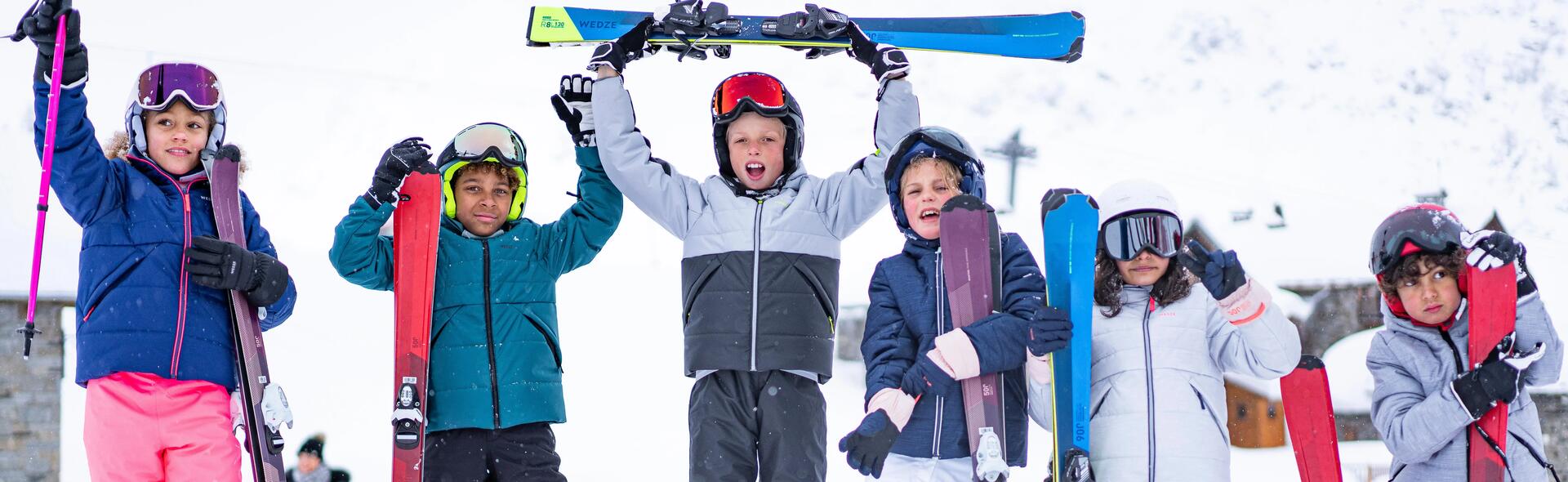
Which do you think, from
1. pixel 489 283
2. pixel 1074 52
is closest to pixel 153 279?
pixel 489 283

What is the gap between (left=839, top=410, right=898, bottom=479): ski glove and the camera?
310 cm

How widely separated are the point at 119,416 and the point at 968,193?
2309 mm

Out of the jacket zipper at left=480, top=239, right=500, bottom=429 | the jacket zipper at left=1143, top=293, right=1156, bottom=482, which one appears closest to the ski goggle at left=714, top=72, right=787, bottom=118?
the jacket zipper at left=480, top=239, right=500, bottom=429

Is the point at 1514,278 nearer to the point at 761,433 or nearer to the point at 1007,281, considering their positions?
the point at 1007,281

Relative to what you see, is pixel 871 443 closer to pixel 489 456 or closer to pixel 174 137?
pixel 489 456

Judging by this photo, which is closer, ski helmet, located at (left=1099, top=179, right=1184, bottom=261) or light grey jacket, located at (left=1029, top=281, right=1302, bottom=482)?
light grey jacket, located at (left=1029, top=281, right=1302, bottom=482)

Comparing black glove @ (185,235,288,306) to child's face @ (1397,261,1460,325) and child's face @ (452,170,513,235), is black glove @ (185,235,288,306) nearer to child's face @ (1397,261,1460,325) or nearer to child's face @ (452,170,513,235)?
child's face @ (452,170,513,235)

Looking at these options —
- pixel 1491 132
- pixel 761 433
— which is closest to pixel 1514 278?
pixel 761 433

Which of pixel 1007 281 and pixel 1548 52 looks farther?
pixel 1548 52

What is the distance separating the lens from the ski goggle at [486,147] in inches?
154

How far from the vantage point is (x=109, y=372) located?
128 inches

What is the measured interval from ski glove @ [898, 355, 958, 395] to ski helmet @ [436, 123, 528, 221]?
4.88ft

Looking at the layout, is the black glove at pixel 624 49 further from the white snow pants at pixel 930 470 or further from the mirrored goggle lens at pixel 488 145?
the white snow pants at pixel 930 470

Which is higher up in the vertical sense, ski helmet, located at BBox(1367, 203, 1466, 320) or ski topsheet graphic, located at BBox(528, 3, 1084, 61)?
ski topsheet graphic, located at BBox(528, 3, 1084, 61)
